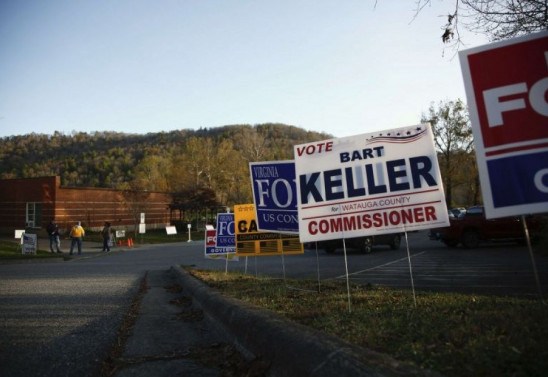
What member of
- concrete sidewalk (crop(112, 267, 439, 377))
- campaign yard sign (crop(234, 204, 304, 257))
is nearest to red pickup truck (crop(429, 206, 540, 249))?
campaign yard sign (crop(234, 204, 304, 257))

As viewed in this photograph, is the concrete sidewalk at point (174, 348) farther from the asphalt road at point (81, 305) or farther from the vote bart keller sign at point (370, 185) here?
the vote bart keller sign at point (370, 185)

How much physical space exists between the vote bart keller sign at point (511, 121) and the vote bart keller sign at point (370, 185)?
1317mm

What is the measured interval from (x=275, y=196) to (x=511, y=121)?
5194 millimetres

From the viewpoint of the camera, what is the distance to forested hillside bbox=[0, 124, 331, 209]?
65.8 metres

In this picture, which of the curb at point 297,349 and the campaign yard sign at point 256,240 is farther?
the campaign yard sign at point 256,240

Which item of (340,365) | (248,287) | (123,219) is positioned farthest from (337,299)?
(123,219)

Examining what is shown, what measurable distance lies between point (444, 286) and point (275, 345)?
19.3 ft

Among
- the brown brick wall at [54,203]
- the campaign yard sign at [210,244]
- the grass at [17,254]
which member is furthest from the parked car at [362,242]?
the brown brick wall at [54,203]

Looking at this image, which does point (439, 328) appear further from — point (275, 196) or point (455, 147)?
point (455, 147)

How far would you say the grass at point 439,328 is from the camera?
2469mm

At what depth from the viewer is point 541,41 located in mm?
3580

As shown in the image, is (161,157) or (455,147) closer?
(455,147)

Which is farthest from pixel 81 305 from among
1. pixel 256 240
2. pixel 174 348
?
pixel 256 240

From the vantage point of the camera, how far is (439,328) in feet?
11.1
